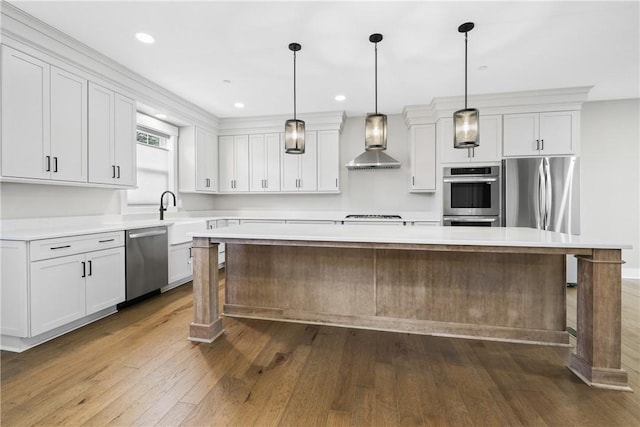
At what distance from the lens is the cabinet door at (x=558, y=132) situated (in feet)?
13.8

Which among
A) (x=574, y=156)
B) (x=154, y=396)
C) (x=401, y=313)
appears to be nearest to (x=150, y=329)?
(x=154, y=396)

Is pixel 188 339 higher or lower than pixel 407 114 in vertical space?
lower

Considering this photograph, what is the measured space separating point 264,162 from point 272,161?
0.15 metres

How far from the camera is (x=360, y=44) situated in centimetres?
298

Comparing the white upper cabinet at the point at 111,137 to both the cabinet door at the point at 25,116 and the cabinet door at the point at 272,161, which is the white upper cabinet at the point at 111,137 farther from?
the cabinet door at the point at 272,161

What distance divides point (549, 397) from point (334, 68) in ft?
11.1

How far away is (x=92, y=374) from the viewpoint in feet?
6.57

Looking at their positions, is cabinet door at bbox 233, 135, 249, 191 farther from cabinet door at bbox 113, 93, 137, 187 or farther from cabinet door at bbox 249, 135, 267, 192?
cabinet door at bbox 113, 93, 137, 187

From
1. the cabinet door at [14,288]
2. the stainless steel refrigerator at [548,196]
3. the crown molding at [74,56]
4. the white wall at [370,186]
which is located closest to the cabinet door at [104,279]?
the cabinet door at [14,288]

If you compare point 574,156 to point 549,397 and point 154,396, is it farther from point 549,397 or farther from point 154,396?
point 154,396

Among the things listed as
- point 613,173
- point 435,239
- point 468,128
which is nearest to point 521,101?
point 613,173

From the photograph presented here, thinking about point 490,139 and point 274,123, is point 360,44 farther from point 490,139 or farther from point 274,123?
point 274,123

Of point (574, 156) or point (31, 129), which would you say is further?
point (574, 156)

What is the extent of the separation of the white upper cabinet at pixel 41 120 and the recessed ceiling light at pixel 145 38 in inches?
28.7
